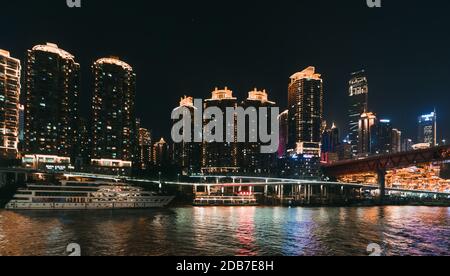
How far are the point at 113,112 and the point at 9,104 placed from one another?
118ft

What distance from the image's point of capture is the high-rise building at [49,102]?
13875 cm

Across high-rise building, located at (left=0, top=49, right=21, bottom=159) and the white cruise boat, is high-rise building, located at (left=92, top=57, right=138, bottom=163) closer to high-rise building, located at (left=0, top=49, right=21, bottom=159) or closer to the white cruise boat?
high-rise building, located at (left=0, top=49, right=21, bottom=159)

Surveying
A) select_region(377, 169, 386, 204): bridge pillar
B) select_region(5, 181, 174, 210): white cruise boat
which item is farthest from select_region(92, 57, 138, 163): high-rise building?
select_region(377, 169, 386, 204): bridge pillar

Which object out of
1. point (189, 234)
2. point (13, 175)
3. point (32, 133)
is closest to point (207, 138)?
point (32, 133)

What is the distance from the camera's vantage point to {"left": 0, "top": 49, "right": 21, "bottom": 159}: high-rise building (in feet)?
459

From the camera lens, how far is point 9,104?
147 meters

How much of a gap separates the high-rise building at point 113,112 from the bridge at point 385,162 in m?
78.6

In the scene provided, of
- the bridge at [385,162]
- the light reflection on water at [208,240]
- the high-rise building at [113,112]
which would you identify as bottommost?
the light reflection on water at [208,240]

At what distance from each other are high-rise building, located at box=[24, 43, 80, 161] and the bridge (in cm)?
9842

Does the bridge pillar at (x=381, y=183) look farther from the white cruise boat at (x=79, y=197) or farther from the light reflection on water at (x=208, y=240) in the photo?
the light reflection on water at (x=208, y=240)

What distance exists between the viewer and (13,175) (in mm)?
118500

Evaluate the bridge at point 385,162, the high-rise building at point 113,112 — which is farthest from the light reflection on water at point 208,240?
the high-rise building at point 113,112

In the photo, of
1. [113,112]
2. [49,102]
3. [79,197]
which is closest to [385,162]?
[79,197]

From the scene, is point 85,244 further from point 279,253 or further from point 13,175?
point 13,175
